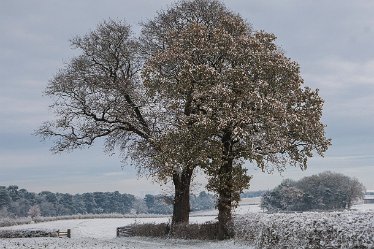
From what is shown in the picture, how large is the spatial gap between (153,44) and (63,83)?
29.5ft

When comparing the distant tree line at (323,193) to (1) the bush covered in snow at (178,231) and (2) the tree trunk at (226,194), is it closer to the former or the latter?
(1) the bush covered in snow at (178,231)

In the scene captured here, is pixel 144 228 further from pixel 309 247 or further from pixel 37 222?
pixel 37 222

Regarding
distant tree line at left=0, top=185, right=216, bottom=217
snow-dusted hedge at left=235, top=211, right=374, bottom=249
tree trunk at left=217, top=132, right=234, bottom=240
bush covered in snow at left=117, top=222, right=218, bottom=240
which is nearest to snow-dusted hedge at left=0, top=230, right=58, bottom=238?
bush covered in snow at left=117, top=222, right=218, bottom=240

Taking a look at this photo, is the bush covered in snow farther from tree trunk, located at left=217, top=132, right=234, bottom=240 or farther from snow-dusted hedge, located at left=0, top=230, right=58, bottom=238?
snow-dusted hedge, located at left=0, top=230, right=58, bottom=238

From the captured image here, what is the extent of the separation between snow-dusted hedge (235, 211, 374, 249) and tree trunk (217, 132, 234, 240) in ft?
24.2

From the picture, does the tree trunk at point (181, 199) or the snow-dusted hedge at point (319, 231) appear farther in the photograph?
the tree trunk at point (181, 199)

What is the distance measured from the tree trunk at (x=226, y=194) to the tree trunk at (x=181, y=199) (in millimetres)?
6455

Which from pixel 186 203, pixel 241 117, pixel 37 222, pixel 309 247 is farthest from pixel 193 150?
pixel 37 222

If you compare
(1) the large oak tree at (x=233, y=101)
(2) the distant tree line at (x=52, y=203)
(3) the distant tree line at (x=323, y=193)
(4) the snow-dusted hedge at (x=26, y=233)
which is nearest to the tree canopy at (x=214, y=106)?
(1) the large oak tree at (x=233, y=101)

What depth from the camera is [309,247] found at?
22.4 m

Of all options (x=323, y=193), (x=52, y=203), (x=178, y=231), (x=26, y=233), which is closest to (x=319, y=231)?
(x=178, y=231)

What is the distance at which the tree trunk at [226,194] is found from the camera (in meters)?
36.3

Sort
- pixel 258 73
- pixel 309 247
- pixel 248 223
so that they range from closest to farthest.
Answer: pixel 309 247 < pixel 248 223 < pixel 258 73

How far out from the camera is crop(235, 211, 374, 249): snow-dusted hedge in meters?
19.5
